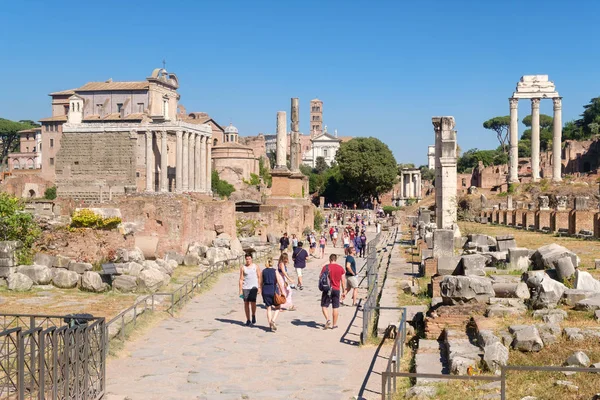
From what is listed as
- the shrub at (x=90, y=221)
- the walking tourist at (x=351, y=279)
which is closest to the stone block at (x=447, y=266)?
the walking tourist at (x=351, y=279)

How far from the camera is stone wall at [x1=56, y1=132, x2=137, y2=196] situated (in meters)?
67.5

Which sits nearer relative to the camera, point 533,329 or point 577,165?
point 533,329

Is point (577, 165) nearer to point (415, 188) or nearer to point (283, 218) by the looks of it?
point (415, 188)

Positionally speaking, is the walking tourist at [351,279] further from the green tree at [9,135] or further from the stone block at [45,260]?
the green tree at [9,135]

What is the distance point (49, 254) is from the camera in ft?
61.4

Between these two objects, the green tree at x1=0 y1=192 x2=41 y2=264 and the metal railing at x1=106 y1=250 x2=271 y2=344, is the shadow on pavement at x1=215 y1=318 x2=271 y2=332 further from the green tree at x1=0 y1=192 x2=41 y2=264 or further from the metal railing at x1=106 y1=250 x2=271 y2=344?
the green tree at x1=0 y1=192 x2=41 y2=264

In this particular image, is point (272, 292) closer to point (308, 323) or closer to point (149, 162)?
point (308, 323)

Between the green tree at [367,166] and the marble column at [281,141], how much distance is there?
4368 centimetres

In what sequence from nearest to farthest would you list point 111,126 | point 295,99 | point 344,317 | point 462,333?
point 462,333
point 344,317
point 295,99
point 111,126

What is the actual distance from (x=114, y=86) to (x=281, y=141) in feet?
168

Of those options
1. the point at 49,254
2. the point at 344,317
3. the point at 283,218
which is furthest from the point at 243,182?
the point at 344,317

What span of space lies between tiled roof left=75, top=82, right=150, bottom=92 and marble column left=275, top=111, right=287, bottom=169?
155ft

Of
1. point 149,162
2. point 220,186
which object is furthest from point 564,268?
point 220,186

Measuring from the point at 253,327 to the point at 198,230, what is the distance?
14.5 m
